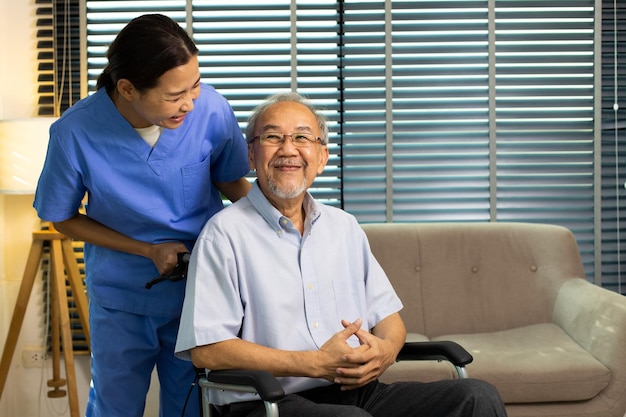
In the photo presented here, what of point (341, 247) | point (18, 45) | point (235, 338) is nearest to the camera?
point (235, 338)

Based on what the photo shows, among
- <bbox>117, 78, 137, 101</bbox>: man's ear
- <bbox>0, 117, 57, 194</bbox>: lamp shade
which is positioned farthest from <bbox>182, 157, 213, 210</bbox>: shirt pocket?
<bbox>0, 117, 57, 194</bbox>: lamp shade

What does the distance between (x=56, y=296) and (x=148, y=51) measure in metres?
1.89

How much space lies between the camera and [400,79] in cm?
376

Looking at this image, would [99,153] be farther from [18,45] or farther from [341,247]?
[18,45]

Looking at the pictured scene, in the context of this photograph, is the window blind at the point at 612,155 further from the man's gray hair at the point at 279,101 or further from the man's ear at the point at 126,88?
the man's ear at the point at 126,88

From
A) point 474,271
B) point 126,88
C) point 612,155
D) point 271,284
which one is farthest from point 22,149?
point 612,155

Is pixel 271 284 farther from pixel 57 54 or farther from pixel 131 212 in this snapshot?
pixel 57 54

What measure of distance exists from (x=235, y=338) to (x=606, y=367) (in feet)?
5.51

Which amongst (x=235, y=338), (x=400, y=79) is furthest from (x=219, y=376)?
(x=400, y=79)

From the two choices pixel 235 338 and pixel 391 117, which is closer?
pixel 235 338

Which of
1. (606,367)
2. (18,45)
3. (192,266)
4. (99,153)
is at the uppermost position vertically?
(18,45)

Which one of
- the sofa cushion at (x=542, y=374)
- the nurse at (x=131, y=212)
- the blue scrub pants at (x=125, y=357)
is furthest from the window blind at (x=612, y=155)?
the blue scrub pants at (x=125, y=357)

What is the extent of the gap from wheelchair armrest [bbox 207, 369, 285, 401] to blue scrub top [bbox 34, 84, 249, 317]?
34 centimetres

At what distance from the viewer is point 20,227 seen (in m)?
3.69
